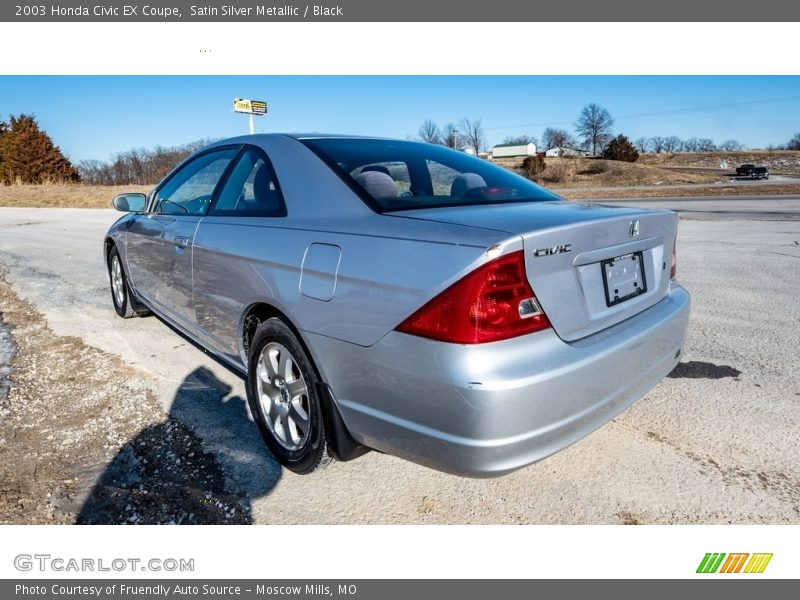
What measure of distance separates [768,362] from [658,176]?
4900 centimetres

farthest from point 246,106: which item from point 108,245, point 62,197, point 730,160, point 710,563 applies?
point 730,160

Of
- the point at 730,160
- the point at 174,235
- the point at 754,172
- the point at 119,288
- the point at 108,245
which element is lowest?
the point at 119,288

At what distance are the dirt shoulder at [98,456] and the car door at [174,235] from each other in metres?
0.61

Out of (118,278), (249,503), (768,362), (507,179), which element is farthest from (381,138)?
(118,278)

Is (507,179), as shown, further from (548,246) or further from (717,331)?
(717,331)

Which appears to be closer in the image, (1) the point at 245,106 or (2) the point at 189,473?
(2) the point at 189,473

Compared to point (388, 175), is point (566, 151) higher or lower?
higher

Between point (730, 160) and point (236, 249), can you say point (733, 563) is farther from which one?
point (730, 160)

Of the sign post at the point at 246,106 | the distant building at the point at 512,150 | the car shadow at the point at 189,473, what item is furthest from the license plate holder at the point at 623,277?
the distant building at the point at 512,150

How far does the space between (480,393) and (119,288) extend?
4.59 metres

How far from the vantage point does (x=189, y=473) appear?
8.46ft

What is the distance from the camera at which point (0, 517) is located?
90.3 inches

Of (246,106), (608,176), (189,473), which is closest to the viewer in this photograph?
(189,473)

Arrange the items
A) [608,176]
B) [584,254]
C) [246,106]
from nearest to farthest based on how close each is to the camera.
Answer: [584,254] → [246,106] → [608,176]
